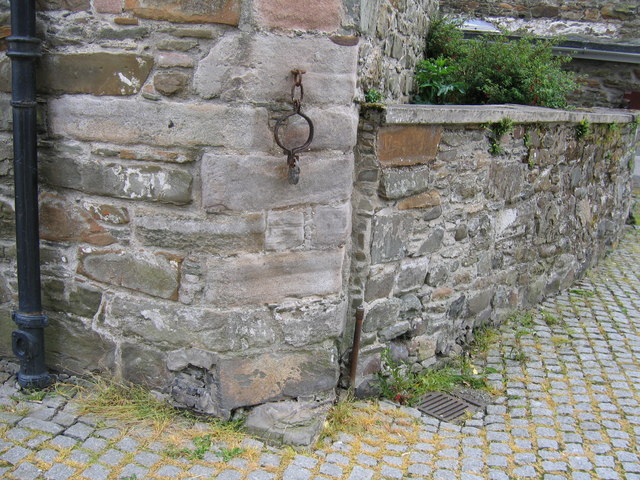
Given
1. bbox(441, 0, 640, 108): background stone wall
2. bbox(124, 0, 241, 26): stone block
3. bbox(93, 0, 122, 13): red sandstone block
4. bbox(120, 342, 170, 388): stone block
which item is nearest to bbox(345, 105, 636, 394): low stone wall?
bbox(124, 0, 241, 26): stone block

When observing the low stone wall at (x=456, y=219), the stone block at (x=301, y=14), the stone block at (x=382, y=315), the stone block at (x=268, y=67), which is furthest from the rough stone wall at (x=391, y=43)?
the stone block at (x=382, y=315)

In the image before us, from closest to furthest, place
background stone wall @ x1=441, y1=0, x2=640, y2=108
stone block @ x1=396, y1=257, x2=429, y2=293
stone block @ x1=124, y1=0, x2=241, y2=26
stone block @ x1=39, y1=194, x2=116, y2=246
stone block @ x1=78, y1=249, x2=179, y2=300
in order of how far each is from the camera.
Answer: stone block @ x1=124, y1=0, x2=241, y2=26 → stone block @ x1=78, y1=249, x2=179, y2=300 → stone block @ x1=39, y1=194, x2=116, y2=246 → stone block @ x1=396, y1=257, x2=429, y2=293 → background stone wall @ x1=441, y1=0, x2=640, y2=108

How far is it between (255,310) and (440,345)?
1658 millimetres

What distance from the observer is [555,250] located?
20.2 feet

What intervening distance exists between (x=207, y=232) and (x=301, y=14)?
3.59 ft

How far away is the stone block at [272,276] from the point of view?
3.20m

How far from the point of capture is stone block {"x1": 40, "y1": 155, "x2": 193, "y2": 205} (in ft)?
10.3

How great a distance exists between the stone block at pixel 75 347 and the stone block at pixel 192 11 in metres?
1.65

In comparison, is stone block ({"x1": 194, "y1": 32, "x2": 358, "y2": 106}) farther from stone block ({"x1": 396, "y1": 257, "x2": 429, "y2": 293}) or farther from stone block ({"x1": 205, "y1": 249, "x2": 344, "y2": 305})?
stone block ({"x1": 396, "y1": 257, "x2": 429, "y2": 293})

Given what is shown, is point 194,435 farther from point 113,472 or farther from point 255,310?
point 255,310

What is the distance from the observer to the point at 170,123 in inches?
121

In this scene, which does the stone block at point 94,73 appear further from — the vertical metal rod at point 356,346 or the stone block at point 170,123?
the vertical metal rod at point 356,346

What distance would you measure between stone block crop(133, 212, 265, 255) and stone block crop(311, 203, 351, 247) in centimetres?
29

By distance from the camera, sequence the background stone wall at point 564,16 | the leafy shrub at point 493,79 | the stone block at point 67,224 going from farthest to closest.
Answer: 1. the background stone wall at point 564,16
2. the leafy shrub at point 493,79
3. the stone block at point 67,224
